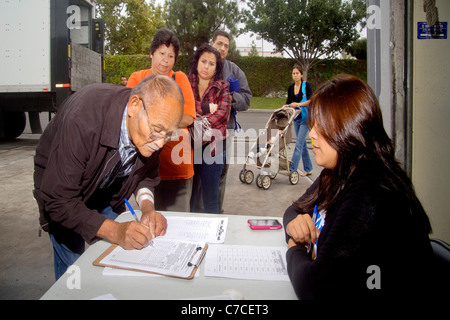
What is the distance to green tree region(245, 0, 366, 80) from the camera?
934 inches

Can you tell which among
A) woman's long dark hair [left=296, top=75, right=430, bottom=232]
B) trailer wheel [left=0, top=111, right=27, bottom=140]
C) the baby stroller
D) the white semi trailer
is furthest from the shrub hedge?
woman's long dark hair [left=296, top=75, right=430, bottom=232]

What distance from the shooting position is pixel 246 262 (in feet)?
4.48

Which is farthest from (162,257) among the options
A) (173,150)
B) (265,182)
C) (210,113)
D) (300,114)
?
(300,114)

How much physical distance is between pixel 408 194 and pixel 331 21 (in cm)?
2540

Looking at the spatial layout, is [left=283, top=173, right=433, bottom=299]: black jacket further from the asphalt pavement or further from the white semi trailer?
the white semi trailer

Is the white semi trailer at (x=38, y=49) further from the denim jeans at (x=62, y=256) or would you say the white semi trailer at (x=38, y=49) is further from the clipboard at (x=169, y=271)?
the clipboard at (x=169, y=271)

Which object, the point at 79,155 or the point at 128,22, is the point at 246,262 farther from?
the point at 128,22

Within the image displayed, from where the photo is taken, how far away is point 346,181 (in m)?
1.21

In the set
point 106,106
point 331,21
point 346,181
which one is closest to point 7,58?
point 106,106

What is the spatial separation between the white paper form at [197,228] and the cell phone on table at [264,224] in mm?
134

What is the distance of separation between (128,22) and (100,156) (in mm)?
25858

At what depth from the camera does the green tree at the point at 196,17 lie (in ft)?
74.7

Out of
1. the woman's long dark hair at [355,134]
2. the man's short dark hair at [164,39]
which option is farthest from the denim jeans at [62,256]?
the man's short dark hair at [164,39]
